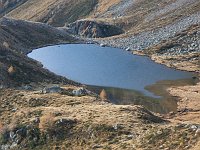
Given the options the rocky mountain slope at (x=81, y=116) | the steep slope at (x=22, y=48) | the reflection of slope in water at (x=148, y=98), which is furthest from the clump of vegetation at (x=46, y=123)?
the reflection of slope in water at (x=148, y=98)

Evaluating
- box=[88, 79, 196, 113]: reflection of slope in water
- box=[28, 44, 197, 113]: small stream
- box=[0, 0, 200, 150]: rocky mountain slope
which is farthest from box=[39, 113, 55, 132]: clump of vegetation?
box=[28, 44, 197, 113]: small stream

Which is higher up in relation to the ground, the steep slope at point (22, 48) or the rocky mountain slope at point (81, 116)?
the steep slope at point (22, 48)

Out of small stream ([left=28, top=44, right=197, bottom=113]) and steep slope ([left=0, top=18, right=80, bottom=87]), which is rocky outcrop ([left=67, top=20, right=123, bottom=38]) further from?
small stream ([left=28, top=44, right=197, bottom=113])

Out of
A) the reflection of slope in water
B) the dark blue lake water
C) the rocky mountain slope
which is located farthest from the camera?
the dark blue lake water

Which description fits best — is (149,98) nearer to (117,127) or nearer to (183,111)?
(183,111)

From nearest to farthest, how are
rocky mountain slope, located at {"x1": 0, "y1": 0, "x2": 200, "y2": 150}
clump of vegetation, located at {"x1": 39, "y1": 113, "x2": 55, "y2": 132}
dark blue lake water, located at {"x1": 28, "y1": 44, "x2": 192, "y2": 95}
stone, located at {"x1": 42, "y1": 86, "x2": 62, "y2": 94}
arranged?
rocky mountain slope, located at {"x1": 0, "y1": 0, "x2": 200, "y2": 150}, clump of vegetation, located at {"x1": 39, "y1": 113, "x2": 55, "y2": 132}, stone, located at {"x1": 42, "y1": 86, "x2": 62, "y2": 94}, dark blue lake water, located at {"x1": 28, "y1": 44, "x2": 192, "y2": 95}

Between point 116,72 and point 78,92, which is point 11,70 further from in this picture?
point 116,72

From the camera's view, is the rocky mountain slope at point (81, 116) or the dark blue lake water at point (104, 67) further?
the dark blue lake water at point (104, 67)

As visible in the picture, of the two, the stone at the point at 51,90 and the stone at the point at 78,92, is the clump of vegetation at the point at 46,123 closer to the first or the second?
the stone at the point at 51,90

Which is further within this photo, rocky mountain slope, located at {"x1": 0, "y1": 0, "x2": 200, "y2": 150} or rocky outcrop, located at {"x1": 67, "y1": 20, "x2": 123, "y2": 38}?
rocky outcrop, located at {"x1": 67, "y1": 20, "x2": 123, "y2": 38}

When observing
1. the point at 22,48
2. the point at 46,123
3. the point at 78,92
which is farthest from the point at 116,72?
the point at 46,123

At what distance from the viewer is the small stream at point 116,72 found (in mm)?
92438

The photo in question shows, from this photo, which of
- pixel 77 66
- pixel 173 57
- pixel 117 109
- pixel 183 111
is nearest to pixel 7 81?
pixel 117 109

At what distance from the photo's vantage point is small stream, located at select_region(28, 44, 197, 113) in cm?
9244
